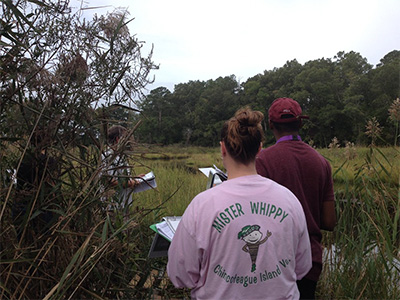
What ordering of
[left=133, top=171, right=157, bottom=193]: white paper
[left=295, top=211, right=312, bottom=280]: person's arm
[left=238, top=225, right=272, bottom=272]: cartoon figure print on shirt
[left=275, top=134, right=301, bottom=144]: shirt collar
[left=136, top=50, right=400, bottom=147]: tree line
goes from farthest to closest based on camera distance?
1. [left=136, top=50, right=400, bottom=147]: tree line
2. [left=133, top=171, right=157, bottom=193]: white paper
3. [left=275, top=134, right=301, bottom=144]: shirt collar
4. [left=295, top=211, right=312, bottom=280]: person's arm
5. [left=238, top=225, right=272, bottom=272]: cartoon figure print on shirt

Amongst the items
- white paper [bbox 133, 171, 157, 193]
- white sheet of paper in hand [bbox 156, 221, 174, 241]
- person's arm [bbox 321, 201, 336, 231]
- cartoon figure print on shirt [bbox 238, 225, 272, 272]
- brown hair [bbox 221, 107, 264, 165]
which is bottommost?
person's arm [bbox 321, 201, 336, 231]

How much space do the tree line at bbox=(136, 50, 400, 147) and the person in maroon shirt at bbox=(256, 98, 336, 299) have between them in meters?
22.8

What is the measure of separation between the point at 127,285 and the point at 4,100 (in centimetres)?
99

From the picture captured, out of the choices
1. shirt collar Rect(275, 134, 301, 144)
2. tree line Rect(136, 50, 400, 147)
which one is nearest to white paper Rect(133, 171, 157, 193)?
shirt collar Rect(275, 134, 301, 144)

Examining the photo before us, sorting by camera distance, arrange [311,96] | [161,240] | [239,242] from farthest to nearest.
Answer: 1. [311,96]
2. [161,240]
3. [239,242]

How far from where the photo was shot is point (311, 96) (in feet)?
136

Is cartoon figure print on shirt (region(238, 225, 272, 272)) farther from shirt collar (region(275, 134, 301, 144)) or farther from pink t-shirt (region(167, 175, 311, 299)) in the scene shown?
shirt collar (region(275, 134, 301, 144))

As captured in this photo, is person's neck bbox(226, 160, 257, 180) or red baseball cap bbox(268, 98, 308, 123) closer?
person's neck bbox(226, 160, 257, 180)

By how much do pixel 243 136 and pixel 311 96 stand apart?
42715 mm

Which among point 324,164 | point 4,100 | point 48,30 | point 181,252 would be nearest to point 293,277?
point 181,252

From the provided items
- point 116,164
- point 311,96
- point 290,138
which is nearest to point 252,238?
point 116,164

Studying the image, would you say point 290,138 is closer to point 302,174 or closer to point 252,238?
point 302,174

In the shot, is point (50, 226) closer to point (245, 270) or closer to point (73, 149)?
point (73, 149)

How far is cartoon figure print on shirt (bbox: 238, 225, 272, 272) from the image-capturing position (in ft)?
4.12
